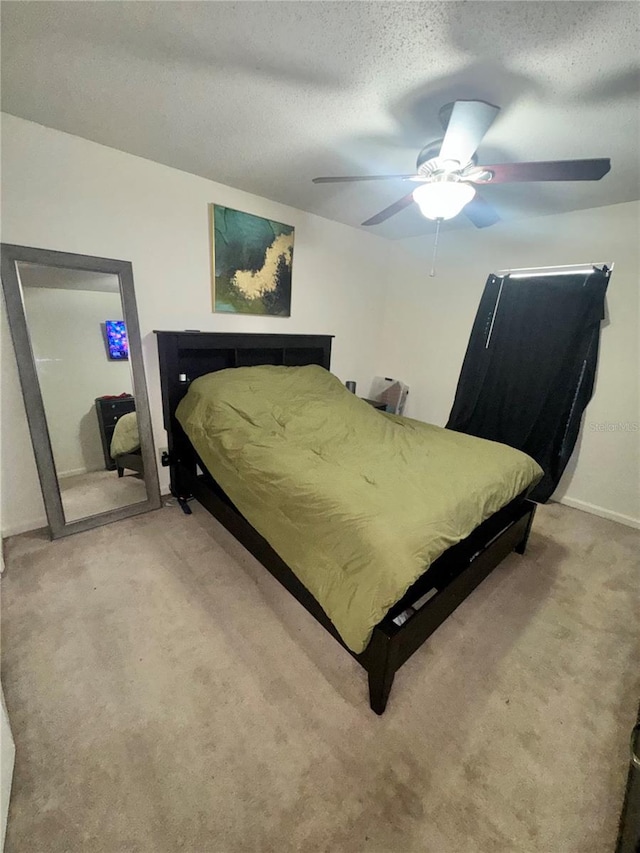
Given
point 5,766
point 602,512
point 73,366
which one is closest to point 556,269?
point 602,512

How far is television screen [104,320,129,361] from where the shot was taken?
2.24 metres

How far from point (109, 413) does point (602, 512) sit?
→ 4021 mm

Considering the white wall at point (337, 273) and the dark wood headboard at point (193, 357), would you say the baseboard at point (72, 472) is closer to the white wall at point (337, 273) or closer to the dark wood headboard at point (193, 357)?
the white wall at point (337, 273)

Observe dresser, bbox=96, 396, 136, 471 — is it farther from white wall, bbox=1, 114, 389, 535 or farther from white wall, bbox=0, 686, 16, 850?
white wall, bbox=0, 686, 16, 850

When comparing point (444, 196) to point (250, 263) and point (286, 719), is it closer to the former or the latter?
point (250, 263)

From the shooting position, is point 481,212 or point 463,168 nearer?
point 463,168

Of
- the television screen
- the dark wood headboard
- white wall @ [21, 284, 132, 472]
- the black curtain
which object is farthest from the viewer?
the black curtain

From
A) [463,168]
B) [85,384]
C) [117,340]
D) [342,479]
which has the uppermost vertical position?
[463,168]

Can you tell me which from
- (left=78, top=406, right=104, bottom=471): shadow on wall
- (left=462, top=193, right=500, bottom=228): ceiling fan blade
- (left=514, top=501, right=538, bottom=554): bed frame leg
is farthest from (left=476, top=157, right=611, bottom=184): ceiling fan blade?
(left=78, top=406, right=104, bottom=471): shadow on wall

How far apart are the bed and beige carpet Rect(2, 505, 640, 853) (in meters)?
0.72

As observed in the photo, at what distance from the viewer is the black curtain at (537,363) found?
2.66m

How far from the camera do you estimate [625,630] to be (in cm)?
171

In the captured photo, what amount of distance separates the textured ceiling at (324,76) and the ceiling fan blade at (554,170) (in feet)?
0.95

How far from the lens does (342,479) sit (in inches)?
62.7
